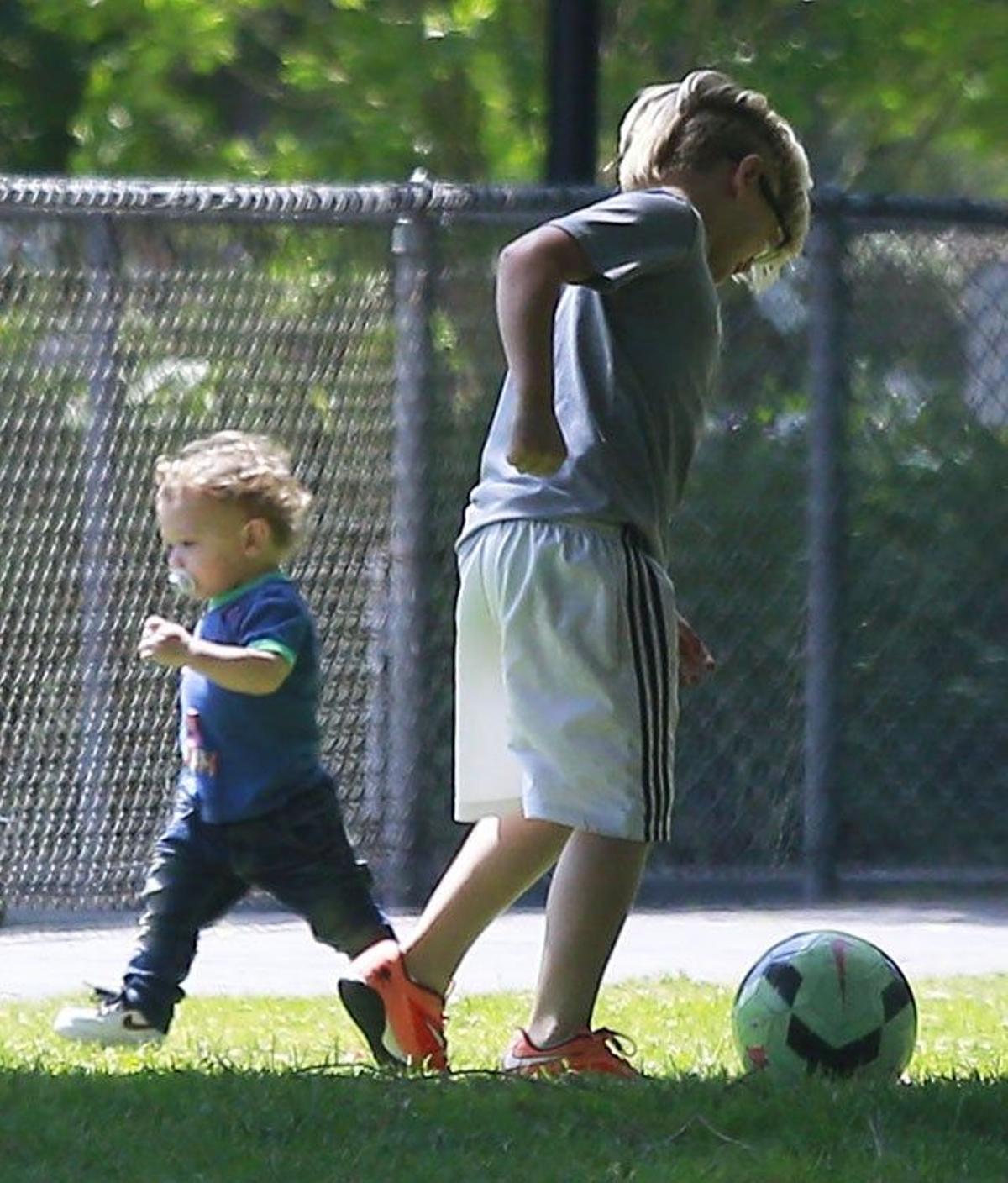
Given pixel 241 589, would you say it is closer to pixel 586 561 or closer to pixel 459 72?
pixel 586 561

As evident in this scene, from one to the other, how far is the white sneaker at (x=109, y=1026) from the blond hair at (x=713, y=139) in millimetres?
2011

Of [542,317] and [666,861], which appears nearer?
[542,317]

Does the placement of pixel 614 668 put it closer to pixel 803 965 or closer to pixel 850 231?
pixel 803 965

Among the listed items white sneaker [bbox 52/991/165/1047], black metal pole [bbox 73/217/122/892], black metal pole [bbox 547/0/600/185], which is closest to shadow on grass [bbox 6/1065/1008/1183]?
white sneaker [bbox 52/991/165/1047]

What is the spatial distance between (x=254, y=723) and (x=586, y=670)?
1156 millimetres

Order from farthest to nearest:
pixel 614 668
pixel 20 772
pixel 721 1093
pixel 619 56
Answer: pixel 619 56 < pixel 20 772 < pixel 614 668 < pixel 721 1093

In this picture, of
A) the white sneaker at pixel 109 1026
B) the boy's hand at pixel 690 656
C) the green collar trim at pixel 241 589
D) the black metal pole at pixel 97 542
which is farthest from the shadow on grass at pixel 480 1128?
the black metal pole at pixel 97 542

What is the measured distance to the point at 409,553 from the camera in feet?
29.7

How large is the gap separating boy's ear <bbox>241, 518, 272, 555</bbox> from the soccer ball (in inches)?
63.4

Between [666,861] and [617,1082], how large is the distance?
4.30m

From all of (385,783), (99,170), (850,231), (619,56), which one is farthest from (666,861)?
(99,170)

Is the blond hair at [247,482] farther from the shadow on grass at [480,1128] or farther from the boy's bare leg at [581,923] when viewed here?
the shadow on grass at [480,1128]

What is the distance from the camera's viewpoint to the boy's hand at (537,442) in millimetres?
5203

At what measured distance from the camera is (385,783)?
9109 mm
